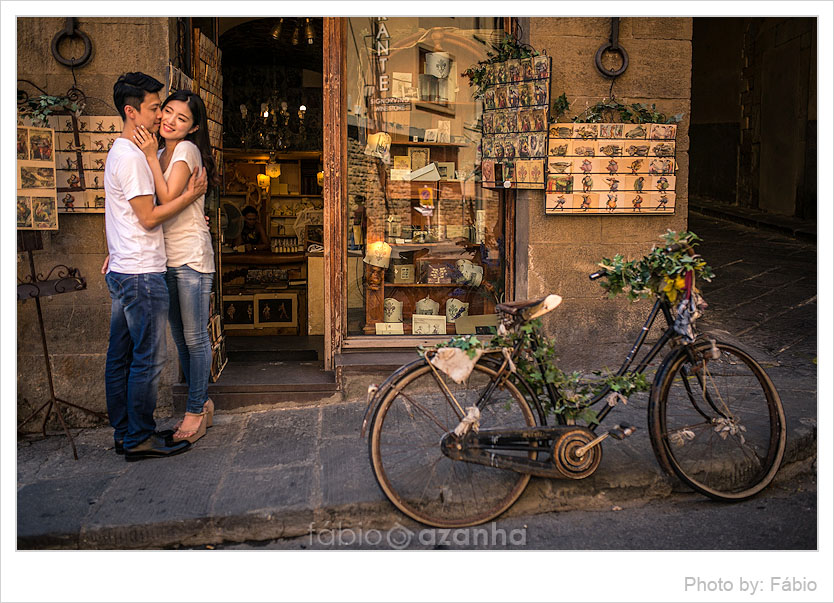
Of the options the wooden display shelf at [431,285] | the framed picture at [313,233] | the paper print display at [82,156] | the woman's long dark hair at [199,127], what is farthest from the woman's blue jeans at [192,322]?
the framed picture at [313,233]

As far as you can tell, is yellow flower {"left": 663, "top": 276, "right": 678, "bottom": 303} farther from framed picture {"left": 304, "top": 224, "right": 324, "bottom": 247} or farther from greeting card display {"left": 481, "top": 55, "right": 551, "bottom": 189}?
framed picture {"left": 304, "top": 224, "right": 324, "bottom": 247}

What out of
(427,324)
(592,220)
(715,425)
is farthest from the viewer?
(427,324)

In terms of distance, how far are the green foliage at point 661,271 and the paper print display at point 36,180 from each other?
3452mm

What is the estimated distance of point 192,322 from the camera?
185 inches

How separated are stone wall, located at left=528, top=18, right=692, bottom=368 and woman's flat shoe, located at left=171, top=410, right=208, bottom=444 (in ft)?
8.23

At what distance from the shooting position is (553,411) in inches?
156

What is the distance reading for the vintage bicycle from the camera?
3822 mm

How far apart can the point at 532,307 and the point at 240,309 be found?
5.25 meters

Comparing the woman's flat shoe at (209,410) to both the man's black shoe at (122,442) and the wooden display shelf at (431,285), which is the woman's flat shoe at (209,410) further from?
the wooden display shelf at (431,285)

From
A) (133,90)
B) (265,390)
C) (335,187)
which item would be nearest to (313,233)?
(335,187)

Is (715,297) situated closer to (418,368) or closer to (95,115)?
(418,368)

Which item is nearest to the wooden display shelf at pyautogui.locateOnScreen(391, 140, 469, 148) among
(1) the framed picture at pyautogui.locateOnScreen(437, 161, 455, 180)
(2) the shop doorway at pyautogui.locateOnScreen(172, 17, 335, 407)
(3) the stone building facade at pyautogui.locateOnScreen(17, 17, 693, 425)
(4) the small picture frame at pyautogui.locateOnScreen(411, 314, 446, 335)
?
(1) the framed picture at pyautogui.locateOnScreen(437, 161, 455, 180)

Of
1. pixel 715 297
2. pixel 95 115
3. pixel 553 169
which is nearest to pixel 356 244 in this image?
pixel 553 169

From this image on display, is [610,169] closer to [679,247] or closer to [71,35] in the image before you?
[679,247]
